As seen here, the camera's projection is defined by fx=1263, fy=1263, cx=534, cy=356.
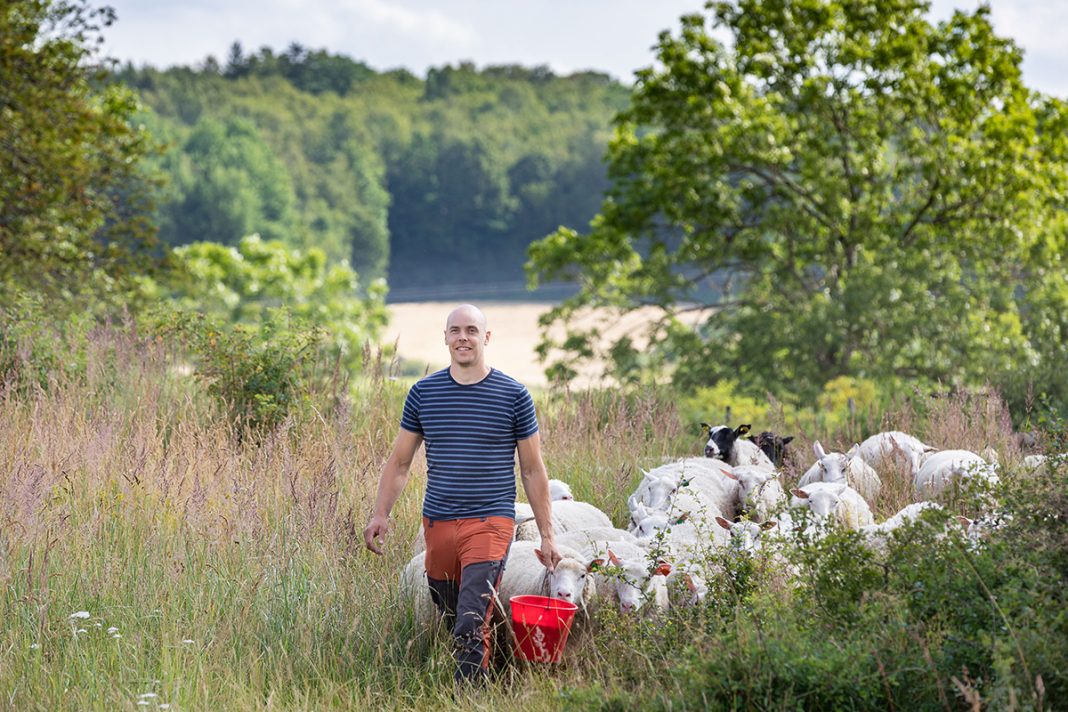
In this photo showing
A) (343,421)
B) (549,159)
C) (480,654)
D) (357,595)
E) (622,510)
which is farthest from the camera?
(549,159)

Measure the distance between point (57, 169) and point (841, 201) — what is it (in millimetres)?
12070

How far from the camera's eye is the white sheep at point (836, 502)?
762 cm

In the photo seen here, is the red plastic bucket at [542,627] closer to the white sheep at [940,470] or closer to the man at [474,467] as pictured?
the man at [474,467]

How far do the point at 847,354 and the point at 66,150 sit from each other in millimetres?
11986

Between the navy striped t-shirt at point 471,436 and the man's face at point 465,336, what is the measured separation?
0.17 meters

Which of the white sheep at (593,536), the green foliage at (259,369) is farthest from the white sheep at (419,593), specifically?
the green foliage at (259,369)

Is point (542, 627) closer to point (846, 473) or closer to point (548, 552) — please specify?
point (548, 552)

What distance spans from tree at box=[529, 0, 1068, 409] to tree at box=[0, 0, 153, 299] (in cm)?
728

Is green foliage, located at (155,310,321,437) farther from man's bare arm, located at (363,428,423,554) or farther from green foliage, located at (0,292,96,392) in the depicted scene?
man's bare arm, located at (363,428,423,554)

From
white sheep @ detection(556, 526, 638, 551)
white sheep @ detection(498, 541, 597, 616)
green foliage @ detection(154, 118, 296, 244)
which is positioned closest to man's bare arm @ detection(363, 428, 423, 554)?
white sheep @ detection(498, 541, 597, 616)

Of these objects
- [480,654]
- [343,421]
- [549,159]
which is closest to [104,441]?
[343,421]

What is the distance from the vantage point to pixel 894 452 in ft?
31.7

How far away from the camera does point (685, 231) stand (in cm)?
2194

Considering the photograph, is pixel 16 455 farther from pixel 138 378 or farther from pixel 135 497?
pixel 138 378
